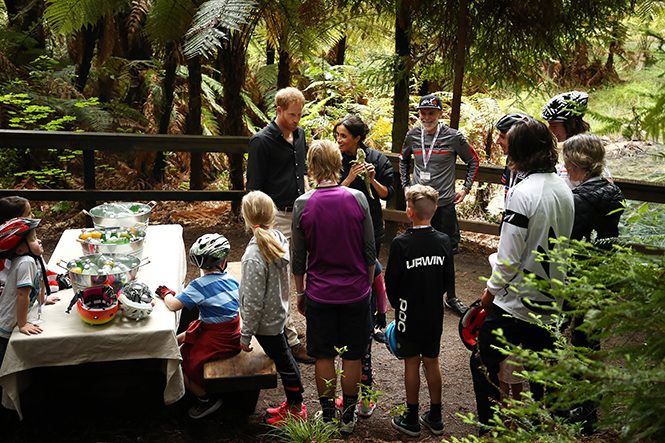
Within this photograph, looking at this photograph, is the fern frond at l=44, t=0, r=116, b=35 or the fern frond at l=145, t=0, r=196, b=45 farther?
the fern frond at l=145, t=0, r=196, b=45

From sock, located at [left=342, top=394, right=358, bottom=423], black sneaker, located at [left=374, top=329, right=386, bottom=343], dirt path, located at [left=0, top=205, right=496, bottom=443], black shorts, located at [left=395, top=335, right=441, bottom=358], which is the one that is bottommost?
dirt path, located at [left=0, top=205, right=496, bottom=443]

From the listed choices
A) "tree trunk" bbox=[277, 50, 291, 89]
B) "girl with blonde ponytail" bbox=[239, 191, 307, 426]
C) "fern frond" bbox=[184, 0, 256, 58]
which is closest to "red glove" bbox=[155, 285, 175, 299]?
"girl with blonde ponytail" bbox=[239, 191, 307, 426]

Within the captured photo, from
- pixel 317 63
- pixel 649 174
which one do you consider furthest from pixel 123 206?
pixel 317 63

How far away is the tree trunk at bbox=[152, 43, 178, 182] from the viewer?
25.4ft

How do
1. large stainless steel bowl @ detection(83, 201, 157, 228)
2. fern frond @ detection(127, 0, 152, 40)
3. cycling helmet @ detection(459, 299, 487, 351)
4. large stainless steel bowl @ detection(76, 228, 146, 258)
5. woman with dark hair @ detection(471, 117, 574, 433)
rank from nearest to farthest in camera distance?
1. woman with dark hair @ detection(471, 117, 574, 433)
2. cycling helmet @ detection(459, 299, 487, 351)
3. large stainless steel bowl @ detection(76, 228, 146, 258)
4. large stainless steel bowl @ detection(83, 201, 157, 228)
5. fern frond @ detection(127, 0, 152, 40)

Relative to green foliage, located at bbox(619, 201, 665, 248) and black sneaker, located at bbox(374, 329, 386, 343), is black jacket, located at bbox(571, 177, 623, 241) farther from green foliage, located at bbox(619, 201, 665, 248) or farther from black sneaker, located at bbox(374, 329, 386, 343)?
black sneaker, located at bbox(374, 329, 386, 343)

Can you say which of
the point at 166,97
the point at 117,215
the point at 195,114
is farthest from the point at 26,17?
the point at 117,215

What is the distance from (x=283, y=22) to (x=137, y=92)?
3594 millimetres

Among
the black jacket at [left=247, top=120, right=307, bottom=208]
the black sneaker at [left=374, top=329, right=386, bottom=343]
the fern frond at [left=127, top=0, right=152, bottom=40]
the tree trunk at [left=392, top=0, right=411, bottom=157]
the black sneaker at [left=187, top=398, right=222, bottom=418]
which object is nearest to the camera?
the black sneaker at [left=187, top=398, right=222, bottom=418]

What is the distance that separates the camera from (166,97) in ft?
26.9

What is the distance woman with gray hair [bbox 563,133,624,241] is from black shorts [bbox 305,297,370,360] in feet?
4.79

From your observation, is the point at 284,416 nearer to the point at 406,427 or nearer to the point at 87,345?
the point at 406,427

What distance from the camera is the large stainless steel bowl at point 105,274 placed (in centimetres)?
314

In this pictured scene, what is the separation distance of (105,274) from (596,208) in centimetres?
307
